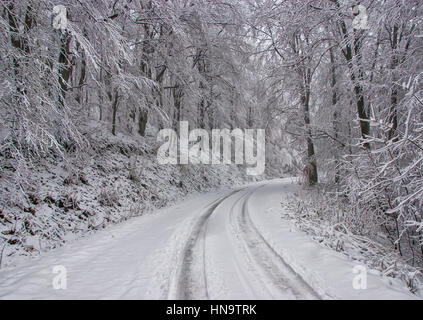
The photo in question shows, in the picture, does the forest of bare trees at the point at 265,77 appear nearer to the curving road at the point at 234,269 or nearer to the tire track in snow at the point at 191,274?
the curving road at the point at 234,269

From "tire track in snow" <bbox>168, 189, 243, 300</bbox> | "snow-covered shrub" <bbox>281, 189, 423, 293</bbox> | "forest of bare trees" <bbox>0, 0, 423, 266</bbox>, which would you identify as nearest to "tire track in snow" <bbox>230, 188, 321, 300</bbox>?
"tire track in snow" <bbox>168, 189, 243, 300</bbox>

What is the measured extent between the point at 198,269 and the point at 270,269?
50.5 inches

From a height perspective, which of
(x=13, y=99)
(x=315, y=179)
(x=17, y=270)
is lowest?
(x=17, y=270)

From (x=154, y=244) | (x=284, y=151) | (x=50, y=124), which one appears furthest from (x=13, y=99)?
(x=284, y=151)

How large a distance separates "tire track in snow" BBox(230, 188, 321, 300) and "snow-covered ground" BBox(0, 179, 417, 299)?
A: 1 centimetres

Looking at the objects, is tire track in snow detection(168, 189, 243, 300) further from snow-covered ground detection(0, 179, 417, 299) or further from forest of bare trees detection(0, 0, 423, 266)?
forest of bare trees detection(0, 0, 423, 266)

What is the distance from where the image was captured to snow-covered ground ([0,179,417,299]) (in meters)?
3.51

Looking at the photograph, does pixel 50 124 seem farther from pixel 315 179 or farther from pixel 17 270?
A: pixel 315 179

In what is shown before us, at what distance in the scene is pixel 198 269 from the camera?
4.27 metres

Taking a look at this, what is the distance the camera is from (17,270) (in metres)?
4.59

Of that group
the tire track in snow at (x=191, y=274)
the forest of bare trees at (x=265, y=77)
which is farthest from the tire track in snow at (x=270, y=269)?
the forest of bare trees at (x=265, y=77)

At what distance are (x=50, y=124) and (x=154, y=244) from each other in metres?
3.78
